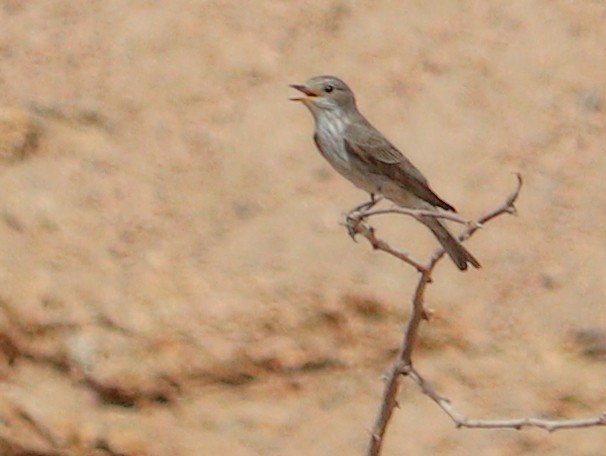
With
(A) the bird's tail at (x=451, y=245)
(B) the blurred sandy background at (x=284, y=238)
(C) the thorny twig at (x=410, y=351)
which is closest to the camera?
(C) the thorny twig at (x=410, y=351)

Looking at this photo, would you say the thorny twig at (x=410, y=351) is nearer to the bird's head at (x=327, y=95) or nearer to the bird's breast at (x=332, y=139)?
the bird's breast at (x=332, y=139)

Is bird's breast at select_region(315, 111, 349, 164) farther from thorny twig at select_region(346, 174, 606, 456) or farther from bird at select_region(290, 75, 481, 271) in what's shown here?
thorny twig at select_region(346, 174, 606, 456)

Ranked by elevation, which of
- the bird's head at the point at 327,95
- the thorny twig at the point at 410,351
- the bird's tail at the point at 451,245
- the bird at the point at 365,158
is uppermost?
the bird's head at the point at 327,95

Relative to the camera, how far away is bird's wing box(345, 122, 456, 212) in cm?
563

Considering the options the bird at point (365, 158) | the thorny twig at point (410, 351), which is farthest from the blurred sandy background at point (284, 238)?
the thorny twig at point (410, 351)

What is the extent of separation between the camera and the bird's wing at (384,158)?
18.5ft

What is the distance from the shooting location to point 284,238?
19.7 ft

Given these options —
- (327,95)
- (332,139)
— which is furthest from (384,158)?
(327,95)

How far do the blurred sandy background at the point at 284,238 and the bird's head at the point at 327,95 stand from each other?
1.33 feet

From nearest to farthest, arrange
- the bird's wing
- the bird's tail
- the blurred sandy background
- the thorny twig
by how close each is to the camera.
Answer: the thorny twig
the bird's tail
the bird's wing
the blurred sandy background

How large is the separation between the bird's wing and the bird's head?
11 cm

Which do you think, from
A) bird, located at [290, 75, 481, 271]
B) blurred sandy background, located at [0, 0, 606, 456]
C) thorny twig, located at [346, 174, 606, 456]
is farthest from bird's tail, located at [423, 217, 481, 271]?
thorny twig, located at [346, 174, 606, 456]

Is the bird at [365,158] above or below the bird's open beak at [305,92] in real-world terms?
below

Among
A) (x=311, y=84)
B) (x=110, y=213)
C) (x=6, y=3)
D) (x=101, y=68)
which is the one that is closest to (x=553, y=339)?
(x=311, y=84)
